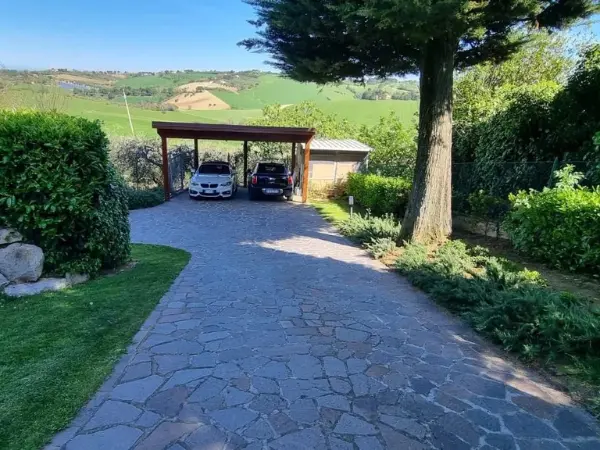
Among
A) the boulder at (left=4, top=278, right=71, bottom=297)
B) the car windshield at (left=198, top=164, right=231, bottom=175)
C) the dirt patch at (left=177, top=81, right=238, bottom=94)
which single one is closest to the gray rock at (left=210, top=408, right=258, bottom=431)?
the boulder at (left=4, top=278, right=71, bottom=297)

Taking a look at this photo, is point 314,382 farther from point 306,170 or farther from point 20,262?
point 306,170

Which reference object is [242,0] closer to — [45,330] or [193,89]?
[45,330]

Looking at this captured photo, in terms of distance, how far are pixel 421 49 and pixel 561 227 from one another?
163 inches

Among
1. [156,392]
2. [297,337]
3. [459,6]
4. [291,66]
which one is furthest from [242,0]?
[156,392]

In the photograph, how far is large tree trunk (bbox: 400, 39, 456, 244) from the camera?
735cm

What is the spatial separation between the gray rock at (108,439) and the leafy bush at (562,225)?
6.11m

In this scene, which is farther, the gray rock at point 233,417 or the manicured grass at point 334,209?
the manicured grass at point 334,209

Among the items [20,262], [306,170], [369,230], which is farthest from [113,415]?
[306,170]

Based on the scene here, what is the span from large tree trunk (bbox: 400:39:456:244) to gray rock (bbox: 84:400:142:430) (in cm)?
633

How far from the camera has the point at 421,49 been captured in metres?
7.39

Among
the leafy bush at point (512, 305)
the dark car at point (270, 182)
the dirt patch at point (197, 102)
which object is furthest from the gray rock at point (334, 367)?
the dirt patch at point (197, 102)

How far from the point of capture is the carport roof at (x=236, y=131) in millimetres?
14727

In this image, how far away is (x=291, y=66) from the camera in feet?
27.1

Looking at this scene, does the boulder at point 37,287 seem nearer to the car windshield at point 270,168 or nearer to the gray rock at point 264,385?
the gray rock at point 264,385
